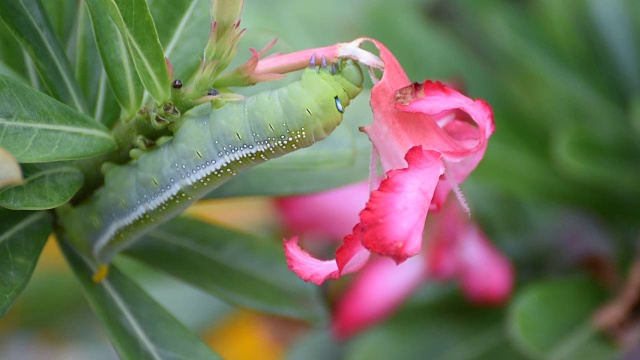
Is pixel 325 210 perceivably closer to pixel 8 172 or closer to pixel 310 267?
pixel 310 267

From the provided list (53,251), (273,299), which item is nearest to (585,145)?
(273,299)

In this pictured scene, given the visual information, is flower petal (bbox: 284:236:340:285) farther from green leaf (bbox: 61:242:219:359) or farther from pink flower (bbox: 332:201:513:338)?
pink flower (bbox: 332:201:513:338)

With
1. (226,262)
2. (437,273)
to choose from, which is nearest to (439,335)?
(437,273)

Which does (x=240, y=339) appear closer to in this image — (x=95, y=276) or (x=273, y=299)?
(x=273, y=299)

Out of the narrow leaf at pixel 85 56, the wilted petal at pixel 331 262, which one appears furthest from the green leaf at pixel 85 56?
the wilted petal at pixel 331 262

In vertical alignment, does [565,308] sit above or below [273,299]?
below

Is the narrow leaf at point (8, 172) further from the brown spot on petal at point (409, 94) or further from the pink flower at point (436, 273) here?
the pink flower at point (436, 273)

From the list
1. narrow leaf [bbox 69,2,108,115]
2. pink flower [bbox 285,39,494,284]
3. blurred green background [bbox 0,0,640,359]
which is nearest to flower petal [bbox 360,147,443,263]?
pink flower [bbox 285,39,494,284]

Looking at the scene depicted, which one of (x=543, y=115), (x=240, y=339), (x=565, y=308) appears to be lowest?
(x=565, y=308)
